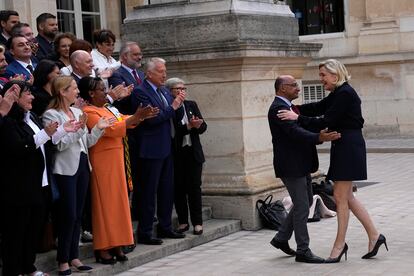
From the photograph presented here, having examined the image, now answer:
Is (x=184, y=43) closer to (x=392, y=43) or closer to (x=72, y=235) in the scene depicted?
(x=72, y=235)

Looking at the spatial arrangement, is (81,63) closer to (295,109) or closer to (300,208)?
(295,109)

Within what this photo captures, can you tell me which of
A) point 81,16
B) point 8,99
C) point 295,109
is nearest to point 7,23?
point 8,99

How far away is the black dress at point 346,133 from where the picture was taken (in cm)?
798

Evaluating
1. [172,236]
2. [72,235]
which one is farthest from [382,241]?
[72,235]

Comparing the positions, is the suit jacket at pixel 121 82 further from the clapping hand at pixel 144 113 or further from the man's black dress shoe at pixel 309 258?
the man's black dress shoe at pixel 309 258

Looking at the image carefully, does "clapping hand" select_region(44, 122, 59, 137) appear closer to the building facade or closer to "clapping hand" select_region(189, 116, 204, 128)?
"clapping hand" select_region(189, 116, 204, 128)

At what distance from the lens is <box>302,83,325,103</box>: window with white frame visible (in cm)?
2316

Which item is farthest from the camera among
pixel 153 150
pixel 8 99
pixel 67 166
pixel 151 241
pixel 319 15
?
pixel 319 15

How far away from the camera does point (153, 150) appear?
8.68 meters

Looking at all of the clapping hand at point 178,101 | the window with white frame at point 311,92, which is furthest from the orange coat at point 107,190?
the window with white frame at point 311,92

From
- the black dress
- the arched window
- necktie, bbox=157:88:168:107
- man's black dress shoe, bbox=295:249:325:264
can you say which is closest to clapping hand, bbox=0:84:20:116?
necktie, bbox=157:88:168:107

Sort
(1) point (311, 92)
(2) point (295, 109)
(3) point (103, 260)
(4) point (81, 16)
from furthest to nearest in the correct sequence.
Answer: (1) point (311, 92)
(4) point (81, 16)
(2) point (295, 109)
(3) point (103, 260)

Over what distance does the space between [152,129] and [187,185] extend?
976 mm

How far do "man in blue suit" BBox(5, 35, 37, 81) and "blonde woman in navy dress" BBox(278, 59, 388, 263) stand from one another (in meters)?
2.42
